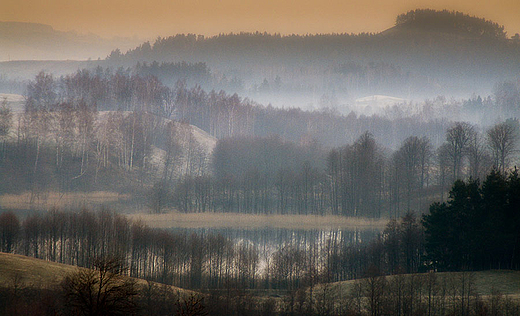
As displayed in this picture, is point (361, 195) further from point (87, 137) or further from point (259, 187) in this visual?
point (87, 137)

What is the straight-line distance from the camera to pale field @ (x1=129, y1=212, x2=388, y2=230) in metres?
90.2

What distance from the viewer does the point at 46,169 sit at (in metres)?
102

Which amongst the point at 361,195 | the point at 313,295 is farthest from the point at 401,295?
the point at 361,195

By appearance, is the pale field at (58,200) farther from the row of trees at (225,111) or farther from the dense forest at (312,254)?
the row of trees at (225,111)

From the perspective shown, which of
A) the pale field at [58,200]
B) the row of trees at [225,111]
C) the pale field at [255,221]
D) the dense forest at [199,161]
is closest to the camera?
the pale field at [255,221]

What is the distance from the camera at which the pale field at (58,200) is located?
90.4 meters

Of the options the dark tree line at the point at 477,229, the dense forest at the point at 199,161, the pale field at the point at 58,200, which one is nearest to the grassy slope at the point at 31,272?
the dark tree line at the point at 477,229

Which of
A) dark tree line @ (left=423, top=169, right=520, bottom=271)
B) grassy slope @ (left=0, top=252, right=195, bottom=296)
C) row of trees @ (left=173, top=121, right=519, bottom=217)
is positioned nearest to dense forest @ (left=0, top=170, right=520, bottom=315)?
dark tree line @ (left=423, top=169, right=520, bottom=271)

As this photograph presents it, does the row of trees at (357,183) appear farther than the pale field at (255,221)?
Yes

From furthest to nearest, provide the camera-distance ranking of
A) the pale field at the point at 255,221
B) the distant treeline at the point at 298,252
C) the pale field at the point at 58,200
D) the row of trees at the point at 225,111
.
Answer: the row of trees at the point at 225,111 < the pale field at the point at 58,200 < the pale field at the point at 255,221 < the distant treeline at the point at 298,252

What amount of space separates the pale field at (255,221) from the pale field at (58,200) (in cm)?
1013

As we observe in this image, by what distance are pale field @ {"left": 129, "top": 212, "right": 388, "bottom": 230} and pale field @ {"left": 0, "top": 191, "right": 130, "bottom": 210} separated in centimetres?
1013

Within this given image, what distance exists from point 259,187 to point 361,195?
20.4m

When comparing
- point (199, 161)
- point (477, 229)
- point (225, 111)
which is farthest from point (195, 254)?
point (225, 111)
